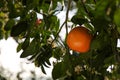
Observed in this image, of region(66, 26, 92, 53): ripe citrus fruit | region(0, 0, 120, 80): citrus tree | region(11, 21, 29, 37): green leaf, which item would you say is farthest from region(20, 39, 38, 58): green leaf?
region(66, 26, 92, 53): ripe citrus fruit

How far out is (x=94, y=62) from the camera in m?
1.18

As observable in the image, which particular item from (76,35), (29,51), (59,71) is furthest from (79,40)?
(29,51)

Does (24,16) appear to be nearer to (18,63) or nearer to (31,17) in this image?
(31,17)

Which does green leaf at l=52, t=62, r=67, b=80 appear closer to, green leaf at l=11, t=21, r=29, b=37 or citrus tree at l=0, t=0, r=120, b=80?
citrus tree at l=0, t=0, r=120, b=80

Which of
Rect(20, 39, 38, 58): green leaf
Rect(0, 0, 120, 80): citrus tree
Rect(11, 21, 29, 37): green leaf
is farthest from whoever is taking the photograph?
Rect(20, 39, 38, 58): green leaf

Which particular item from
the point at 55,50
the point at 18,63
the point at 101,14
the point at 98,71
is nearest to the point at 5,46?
the point at 18,63

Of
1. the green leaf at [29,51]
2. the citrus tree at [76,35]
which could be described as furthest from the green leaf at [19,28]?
the green leaf at [29,51]

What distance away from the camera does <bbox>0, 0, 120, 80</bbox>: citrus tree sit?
98 cm

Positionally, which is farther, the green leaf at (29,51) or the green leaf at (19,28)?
the green leaf at (29,51)

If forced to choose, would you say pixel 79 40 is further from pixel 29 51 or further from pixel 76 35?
pixel 29 51

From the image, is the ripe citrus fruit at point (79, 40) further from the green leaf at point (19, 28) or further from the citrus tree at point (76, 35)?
the green leaf at point (19, 28)

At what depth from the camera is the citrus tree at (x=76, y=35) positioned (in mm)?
981

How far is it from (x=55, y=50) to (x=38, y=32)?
7.2 inches

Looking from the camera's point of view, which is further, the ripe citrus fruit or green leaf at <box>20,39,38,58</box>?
green leaf at <box>20,39,38,58</box>
